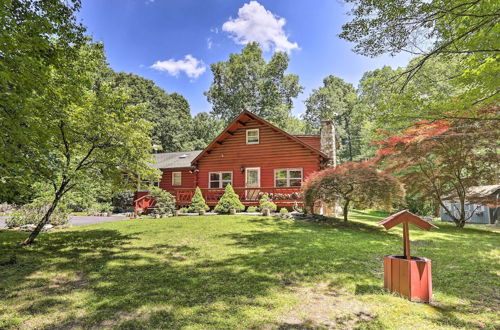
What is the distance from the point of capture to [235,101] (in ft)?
127

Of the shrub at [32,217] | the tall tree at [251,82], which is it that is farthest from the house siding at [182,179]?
the tall tree at [251,82]

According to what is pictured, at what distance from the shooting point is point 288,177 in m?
16.8

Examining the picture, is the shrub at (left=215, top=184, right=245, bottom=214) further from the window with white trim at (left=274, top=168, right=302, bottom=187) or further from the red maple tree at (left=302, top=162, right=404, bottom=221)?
the red maple tree at (left=302, top=162, right=404, bottom=221)

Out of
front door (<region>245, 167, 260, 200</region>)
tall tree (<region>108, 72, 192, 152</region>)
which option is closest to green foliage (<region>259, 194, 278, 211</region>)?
front door (<region>245, 167, 260, 200</region>)

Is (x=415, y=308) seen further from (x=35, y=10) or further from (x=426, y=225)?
(x=35, y=10)

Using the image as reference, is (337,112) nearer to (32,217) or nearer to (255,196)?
(255,196)

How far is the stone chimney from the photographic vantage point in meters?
16.9

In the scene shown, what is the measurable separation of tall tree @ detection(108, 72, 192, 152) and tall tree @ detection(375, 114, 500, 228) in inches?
1323

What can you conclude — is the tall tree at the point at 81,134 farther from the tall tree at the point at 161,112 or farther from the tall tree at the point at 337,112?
the tall tree at the point at 337,112

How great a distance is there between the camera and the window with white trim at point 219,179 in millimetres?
18375

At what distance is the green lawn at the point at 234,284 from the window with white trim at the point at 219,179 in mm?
10365

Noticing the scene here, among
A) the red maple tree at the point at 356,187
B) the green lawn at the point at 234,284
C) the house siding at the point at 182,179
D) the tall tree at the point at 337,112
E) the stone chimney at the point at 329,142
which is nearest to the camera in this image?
the green lawn at the point at 234,284

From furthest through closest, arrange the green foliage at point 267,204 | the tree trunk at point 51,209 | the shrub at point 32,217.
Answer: the green foliage at point 267,204 → the shrub at point 32,217 → the tree trunk at point 51,209

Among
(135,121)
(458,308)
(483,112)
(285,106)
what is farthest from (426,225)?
(285,106)
